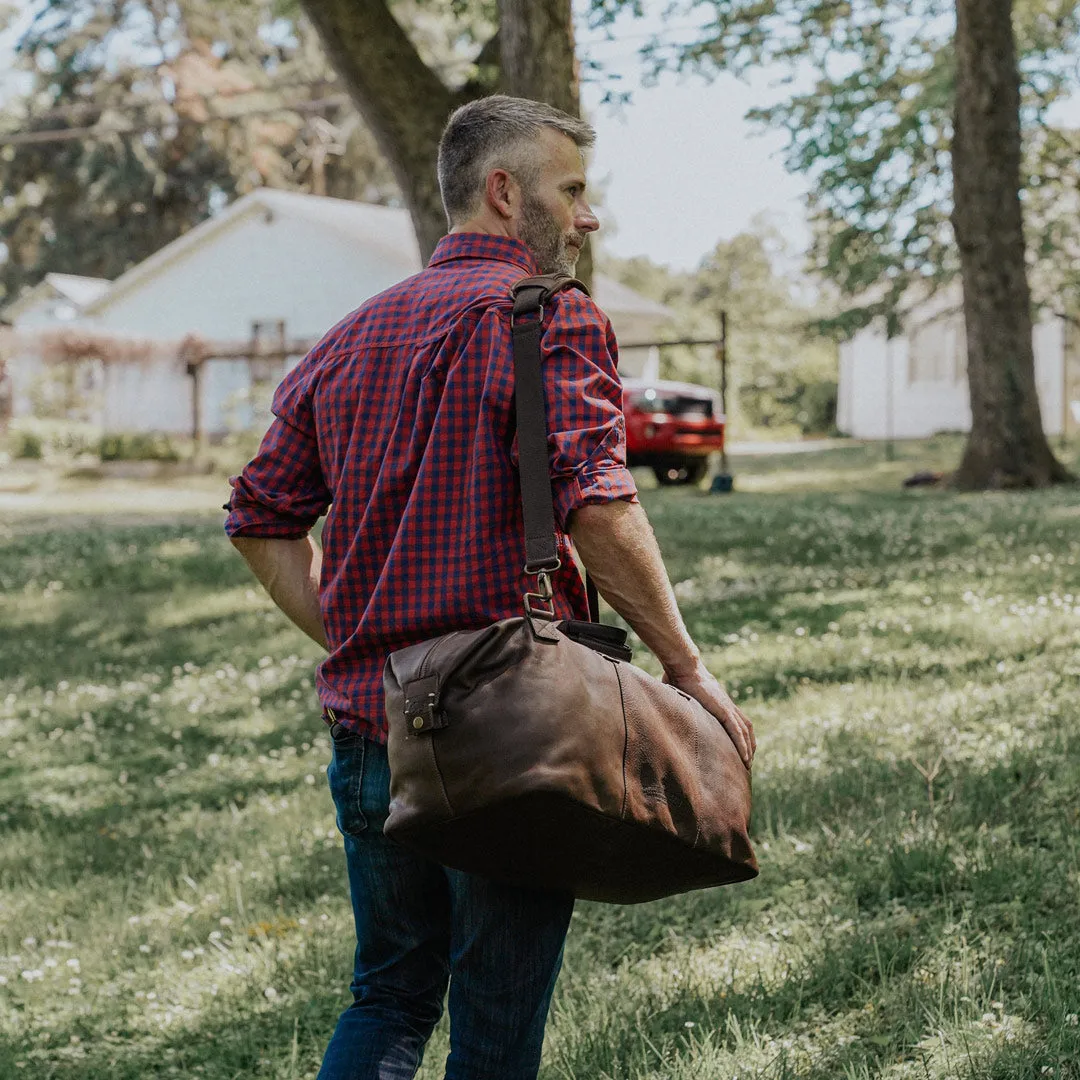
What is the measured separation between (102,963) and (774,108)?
1926 centimetres

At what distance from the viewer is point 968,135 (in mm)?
16625

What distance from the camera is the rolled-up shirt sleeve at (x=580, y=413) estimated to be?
7.13 ft

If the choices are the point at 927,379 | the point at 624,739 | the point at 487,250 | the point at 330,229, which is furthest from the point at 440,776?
the point at 927,379

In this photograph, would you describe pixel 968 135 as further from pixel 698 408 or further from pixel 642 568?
pixel 642 568

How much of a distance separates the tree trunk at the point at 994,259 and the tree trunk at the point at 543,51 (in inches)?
412

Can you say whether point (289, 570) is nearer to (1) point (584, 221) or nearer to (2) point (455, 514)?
(2) point (455, 514)

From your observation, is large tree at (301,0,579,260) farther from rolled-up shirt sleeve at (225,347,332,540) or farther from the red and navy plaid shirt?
the red and navy plaid shirt

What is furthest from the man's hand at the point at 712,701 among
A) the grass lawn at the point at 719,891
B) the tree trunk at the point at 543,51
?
the tree trunk at the point at 543,51

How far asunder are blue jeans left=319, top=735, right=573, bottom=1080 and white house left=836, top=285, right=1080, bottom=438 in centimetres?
3370

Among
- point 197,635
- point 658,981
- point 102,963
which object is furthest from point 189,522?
point 658,981

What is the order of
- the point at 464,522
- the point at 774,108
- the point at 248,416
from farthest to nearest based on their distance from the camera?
the point at 248,416 < the point at 774,108 < the point at 464,522

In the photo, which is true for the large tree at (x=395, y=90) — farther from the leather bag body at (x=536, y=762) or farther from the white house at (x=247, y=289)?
the white house at (x=247, y=289)

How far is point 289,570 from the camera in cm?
274

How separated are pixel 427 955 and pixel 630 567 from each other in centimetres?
80
